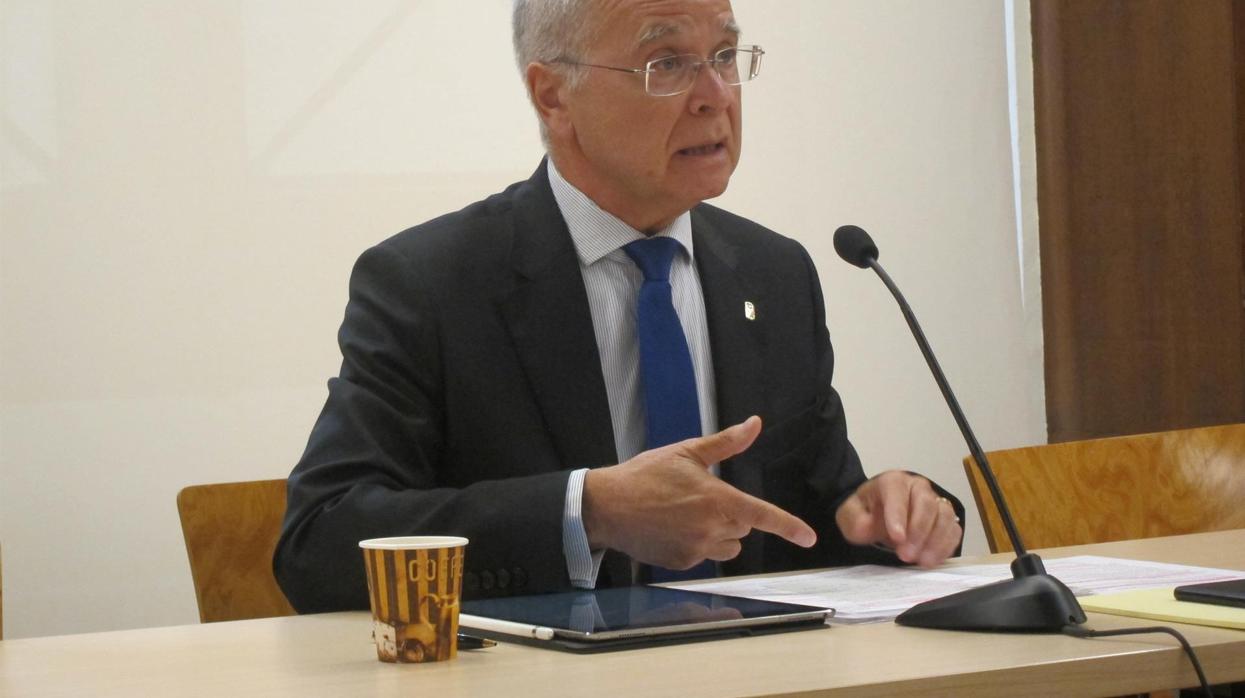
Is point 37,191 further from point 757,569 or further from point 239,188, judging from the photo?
point 757,569

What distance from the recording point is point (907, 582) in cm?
153

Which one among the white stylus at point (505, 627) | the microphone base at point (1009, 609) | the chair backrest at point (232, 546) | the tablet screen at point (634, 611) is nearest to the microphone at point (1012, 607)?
the microphone base at point (1009, 609)

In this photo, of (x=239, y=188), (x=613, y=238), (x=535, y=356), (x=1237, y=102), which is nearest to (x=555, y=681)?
(x=535, y=356)

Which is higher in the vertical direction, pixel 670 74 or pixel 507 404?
pixel 670 74

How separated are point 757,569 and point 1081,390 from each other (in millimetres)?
2043

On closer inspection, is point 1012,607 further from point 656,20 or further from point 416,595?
point 656,20

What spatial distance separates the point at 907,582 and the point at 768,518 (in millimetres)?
258

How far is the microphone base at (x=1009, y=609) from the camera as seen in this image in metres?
1.16

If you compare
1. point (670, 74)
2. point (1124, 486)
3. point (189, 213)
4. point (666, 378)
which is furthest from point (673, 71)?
point (189, 213)

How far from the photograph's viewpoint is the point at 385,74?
10.4 feet

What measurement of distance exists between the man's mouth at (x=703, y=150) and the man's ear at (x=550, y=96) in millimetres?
208

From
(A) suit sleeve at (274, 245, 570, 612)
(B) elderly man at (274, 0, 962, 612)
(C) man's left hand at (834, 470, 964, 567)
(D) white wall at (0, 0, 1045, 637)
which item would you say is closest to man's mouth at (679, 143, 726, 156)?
(B) elderly man at (274, 0, 962, 612)

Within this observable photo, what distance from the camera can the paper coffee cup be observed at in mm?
1099

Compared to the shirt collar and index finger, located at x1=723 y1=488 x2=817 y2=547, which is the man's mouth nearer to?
the shirt collar
